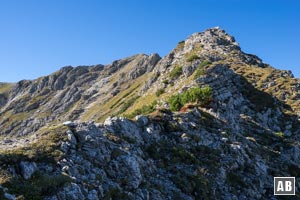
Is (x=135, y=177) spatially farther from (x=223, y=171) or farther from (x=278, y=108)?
(x=278, y=108)

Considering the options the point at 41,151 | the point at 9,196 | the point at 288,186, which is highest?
the point at 288,186

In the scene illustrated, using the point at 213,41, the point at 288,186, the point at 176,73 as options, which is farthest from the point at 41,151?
the point at 213,41

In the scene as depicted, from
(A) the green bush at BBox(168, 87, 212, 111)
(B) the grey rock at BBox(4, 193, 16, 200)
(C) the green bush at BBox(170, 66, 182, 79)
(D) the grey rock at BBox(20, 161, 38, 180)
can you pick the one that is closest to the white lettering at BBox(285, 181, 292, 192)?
(A) the green bush at BBox(168, 87, 212, 111)

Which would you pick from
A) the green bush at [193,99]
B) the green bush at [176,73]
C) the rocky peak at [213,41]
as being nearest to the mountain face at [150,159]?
the green bush at [193,99]

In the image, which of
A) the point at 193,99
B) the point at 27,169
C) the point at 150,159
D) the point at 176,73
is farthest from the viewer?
the point at 176,73

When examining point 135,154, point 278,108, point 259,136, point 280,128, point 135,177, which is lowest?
point 135,177

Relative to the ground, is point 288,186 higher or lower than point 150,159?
higher

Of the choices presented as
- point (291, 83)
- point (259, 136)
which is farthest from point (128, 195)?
point (291, 83)

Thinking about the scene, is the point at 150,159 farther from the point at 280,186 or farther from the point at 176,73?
the point at 176,73

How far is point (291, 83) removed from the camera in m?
104

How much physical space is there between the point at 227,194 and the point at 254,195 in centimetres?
325

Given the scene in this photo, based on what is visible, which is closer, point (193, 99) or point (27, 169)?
point (27, 169)

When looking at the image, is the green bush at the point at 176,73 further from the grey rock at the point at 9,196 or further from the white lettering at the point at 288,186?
the grey rock at the point at 9,196

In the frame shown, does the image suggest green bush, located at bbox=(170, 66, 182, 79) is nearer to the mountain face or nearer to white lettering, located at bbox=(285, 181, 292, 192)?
the mountain face
